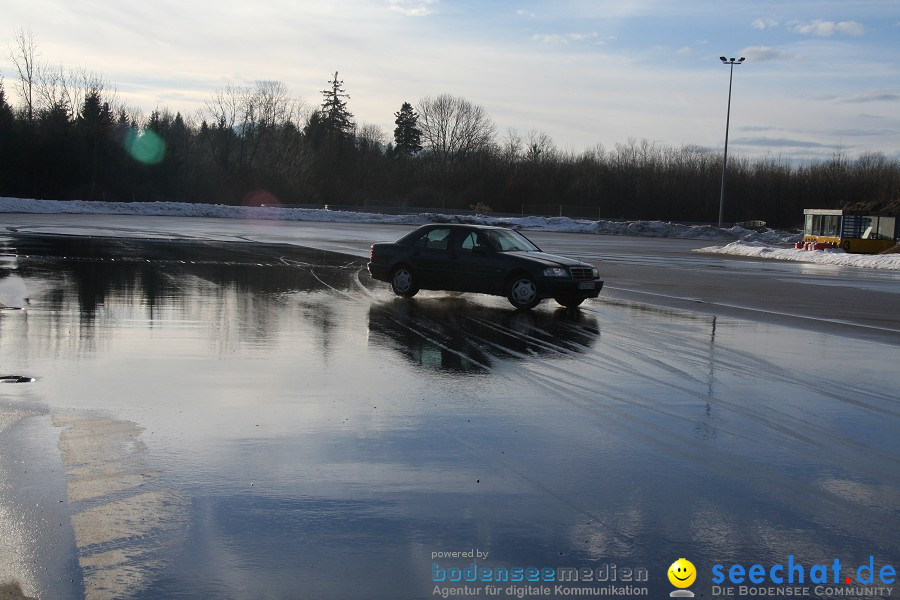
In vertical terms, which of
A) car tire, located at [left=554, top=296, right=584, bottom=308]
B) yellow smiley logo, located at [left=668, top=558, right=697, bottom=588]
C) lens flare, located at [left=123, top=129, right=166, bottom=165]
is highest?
lens flare, located at [left=123, top=129, right=166, bottom=165]

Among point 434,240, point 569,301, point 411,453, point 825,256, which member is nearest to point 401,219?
point 825,256

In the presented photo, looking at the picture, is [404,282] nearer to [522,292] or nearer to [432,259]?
[432,259]

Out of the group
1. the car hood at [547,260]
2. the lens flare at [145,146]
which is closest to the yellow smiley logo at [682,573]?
the car hood at [547,260]

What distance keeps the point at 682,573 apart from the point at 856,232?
45161 mm

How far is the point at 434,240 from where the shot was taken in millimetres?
17516

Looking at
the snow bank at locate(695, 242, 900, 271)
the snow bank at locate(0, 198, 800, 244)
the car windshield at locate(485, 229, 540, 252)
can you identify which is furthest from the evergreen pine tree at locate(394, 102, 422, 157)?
the car windshield at locate(485, 229, 540, 252)

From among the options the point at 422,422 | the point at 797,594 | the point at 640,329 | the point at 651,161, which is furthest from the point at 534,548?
the point at 651,161

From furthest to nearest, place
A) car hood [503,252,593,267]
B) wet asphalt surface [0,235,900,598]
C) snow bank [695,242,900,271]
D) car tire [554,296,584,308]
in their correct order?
snow bank [695,242,900,271], car tire [554,296,584,308], car hood [503,252,593,267], wet asphalt surface [0,235,900,598]

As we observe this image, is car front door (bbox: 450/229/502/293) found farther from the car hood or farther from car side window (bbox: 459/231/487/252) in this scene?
the car hood

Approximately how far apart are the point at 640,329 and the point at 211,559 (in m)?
10.1

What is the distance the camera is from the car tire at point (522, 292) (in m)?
15.9

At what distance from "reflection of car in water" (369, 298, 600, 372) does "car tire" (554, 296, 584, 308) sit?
0.19 m

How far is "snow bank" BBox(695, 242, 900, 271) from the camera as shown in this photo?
118ft

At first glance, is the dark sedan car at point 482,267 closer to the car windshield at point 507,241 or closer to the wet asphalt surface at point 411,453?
the car windshield at point 507,241
